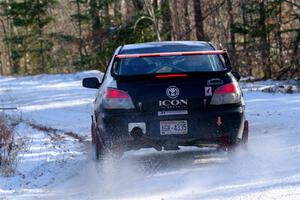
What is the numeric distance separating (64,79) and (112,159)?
696 inches

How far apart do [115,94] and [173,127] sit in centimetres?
80

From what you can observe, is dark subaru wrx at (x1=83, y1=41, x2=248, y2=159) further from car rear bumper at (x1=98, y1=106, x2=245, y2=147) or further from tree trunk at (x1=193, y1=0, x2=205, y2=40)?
tree trunk at (x1=193, y1=0, x2=205, y2=40)

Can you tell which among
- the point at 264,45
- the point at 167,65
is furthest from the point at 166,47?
the point at 264,45

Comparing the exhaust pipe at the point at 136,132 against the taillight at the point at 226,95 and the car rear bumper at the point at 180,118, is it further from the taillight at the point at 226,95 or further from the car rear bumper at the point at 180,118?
the taillight at the point at 226,95

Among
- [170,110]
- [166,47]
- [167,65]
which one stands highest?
[166,47]

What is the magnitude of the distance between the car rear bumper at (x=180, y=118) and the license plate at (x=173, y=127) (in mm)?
36

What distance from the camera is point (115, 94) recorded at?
295 inches

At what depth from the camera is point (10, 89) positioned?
23.1 metres

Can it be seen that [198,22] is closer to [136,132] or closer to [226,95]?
[226,95]

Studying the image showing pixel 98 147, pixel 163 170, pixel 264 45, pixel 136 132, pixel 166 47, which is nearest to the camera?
pixel 136 132

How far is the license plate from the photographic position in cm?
740

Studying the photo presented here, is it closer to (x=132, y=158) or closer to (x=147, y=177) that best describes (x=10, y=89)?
(x=132, y=158)

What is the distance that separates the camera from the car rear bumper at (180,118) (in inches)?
291

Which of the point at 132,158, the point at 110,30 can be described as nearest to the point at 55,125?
the point at 132,158
